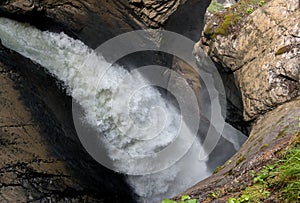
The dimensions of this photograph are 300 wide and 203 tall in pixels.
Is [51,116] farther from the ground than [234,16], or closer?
closer

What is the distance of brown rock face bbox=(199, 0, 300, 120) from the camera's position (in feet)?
16.8

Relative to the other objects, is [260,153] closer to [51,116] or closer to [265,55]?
[265,55]

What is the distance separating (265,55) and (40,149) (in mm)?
4011

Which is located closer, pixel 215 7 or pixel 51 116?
pixel 51 116

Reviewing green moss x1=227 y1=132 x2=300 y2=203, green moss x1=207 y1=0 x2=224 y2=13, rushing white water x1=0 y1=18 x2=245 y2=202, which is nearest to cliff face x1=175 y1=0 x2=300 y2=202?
green moss x1=207 y1=0 x2=224 y2=13

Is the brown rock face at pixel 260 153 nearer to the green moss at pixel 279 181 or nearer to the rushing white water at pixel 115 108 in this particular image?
the green moss at pixel 279 181

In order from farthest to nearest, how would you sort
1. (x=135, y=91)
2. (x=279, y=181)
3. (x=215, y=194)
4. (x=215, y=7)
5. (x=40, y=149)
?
(x=135, y=91), (x=215, y=7), (x=40, y=149), (x=215, y=194), (x=279, y=181)

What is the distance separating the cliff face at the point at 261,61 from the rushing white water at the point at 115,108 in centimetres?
253

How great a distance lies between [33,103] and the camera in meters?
6.25

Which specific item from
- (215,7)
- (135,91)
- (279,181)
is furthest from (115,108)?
(279,181)

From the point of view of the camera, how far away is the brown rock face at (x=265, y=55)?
16.8ft

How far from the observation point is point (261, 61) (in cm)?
551

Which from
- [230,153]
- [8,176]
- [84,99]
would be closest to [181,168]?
[230,153]

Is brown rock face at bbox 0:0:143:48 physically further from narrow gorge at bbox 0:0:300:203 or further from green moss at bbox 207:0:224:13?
green moss at bbox 207:0:224:13
